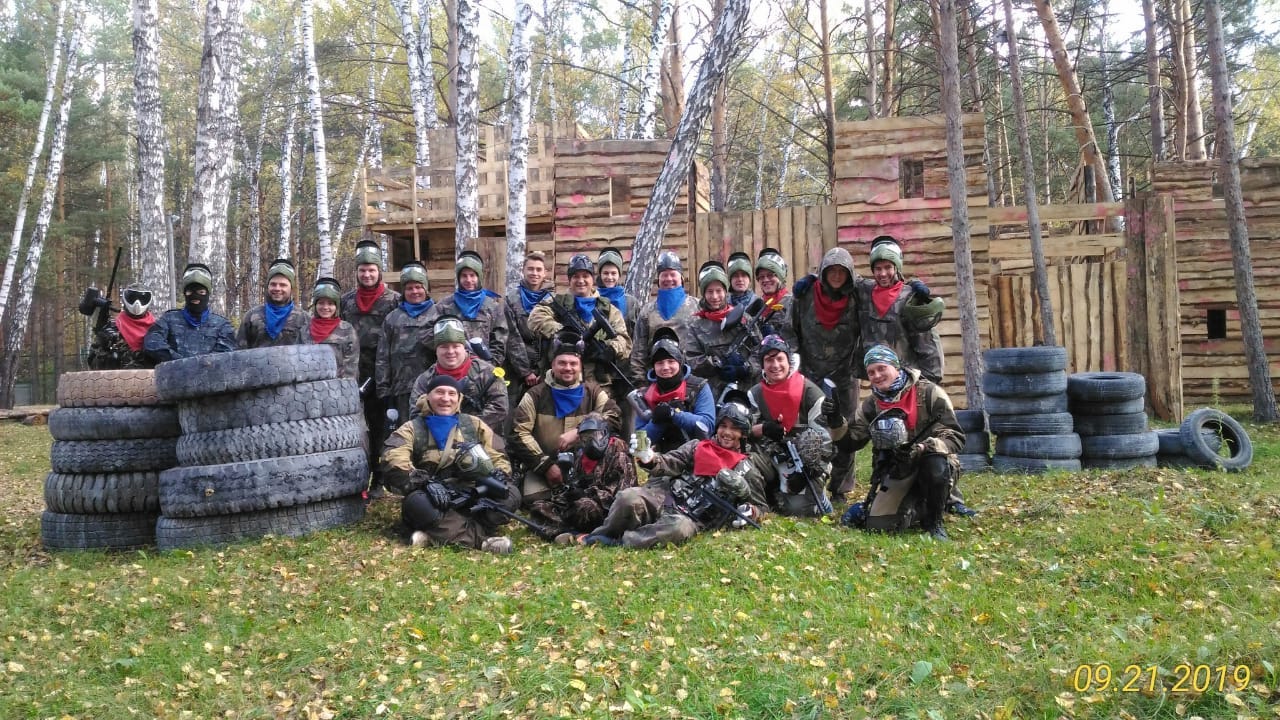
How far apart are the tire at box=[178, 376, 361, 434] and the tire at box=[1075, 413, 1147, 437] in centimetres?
690

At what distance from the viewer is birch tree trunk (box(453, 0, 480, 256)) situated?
452 inches

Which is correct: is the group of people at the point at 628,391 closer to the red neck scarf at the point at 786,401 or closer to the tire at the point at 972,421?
the red neck scarf at the point at 786,401

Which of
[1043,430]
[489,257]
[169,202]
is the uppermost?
[169,202]

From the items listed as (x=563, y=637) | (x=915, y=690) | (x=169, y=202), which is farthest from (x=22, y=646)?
(x=169, y=202)

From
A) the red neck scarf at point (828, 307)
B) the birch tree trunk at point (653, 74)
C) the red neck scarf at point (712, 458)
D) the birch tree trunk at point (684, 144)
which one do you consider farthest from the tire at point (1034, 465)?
the birch tree trunk at point (653, 74)

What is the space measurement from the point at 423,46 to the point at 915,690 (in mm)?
17535

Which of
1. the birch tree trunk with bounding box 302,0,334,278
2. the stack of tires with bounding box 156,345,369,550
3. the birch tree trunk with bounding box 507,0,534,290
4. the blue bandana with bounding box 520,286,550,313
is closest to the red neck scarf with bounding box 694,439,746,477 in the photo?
the blue bandana with bounding box 520,286,550,313

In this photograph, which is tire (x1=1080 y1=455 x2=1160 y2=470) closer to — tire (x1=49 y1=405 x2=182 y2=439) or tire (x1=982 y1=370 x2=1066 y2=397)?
tire (x1=982 y1=370 x2=1066 y2=397)

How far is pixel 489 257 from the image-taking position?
1438 cm

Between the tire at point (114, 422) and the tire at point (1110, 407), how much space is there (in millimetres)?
8043

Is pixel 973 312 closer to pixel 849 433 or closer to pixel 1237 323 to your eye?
pixel 849 433

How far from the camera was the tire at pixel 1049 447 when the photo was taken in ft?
26.2

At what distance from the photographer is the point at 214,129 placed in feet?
37.4

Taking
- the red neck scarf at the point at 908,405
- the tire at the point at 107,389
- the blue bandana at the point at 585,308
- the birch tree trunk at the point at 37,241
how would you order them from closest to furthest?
the red neck scarf at the point at 908,405, the tire at the point at 107,389, the blue bandana at the point at 585,308, the birch tree trunk at the point at 37,241
